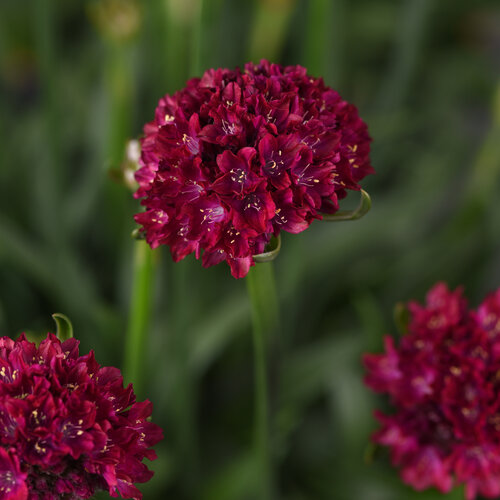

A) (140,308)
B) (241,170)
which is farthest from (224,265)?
(241,170)

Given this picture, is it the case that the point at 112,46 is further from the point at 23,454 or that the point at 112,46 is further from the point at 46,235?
the point at 23,454

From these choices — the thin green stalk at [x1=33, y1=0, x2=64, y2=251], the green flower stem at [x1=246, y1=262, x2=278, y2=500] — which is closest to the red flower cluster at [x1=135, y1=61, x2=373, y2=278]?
the green flower stem at [x1=246, y1=262, x2=278, y2=500]

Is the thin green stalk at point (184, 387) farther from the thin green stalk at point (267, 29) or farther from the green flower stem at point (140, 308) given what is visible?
the thin green stalk at point (267, 29)

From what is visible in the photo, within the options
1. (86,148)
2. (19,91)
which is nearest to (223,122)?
(86,148)

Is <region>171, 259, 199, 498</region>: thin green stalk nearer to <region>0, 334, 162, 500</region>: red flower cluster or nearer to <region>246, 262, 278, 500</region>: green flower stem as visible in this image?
<region>246, 262, 278, 500</region>: green flower stem

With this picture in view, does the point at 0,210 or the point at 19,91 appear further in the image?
the point at 19,91

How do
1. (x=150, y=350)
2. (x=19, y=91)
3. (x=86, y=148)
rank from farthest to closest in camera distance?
(x=19, y=91), (x=86, y=148), (x=150, y=350)
